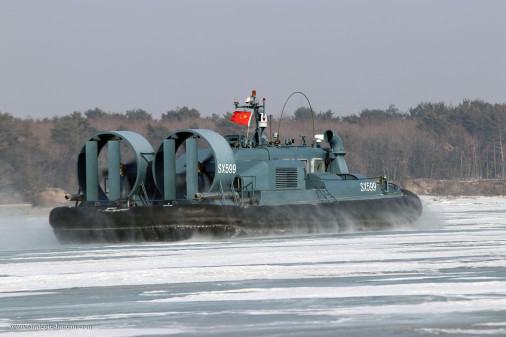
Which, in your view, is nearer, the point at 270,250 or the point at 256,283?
the point at 256,283

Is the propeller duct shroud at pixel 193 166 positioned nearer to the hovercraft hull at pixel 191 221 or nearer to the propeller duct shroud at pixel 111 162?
the propeller duct shroud at pixel 111 162

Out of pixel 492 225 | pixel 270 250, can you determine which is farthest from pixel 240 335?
pixel 492 225

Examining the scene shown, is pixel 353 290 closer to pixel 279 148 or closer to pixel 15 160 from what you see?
pixel 279 148

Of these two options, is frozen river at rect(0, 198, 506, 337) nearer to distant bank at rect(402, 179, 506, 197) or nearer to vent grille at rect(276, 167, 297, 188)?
vent grille at rect(276, 167, 297, 188)

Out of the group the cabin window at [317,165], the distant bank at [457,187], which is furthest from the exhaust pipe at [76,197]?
the distant bank at [457,187]

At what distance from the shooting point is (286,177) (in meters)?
18.7

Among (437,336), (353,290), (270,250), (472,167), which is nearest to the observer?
(437,336)

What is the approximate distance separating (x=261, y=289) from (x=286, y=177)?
30.8ft

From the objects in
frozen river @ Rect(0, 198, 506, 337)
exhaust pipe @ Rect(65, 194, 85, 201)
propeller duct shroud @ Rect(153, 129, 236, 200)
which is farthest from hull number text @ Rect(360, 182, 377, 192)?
exhaust pipe @ Rect(65, 194, 85, 201)

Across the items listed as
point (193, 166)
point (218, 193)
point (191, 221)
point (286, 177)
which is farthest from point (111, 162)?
point (286, 177)

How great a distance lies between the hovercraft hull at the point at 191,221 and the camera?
649 inches

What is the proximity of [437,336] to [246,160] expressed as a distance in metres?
12.5

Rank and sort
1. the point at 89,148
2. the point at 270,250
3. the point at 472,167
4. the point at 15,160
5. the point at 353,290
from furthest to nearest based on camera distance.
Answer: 1. the point at 472,167
2. the point at 15,160
3. the point at 89,148
4. the point at 270,250
5. the point at 353,290

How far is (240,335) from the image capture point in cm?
693
